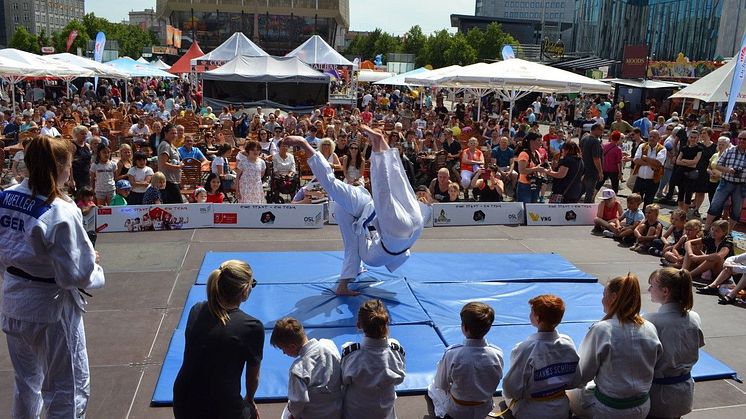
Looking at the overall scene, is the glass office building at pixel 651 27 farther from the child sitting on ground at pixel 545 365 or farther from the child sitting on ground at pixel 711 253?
the child sitting on ground at pixel 545 365

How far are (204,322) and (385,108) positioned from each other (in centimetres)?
3122

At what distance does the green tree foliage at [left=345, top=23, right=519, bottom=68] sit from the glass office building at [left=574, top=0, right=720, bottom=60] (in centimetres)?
1047

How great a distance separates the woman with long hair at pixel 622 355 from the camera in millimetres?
4297

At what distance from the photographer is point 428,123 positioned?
20.9m

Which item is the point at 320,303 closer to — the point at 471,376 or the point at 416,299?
the point at 416,299

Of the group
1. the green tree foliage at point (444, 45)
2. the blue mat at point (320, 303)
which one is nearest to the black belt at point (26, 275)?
the blue mat at point (320, 303)

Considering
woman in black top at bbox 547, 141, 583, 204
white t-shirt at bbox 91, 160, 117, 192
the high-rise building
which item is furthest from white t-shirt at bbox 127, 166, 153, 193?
the high-rise building

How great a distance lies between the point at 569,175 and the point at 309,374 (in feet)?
28.9

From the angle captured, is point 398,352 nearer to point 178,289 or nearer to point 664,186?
point 178,289

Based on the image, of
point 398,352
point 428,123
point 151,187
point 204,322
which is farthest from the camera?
point 428,123

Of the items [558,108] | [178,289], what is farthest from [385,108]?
[178,289]

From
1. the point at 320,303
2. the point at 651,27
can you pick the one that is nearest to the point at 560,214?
the point at 320,303

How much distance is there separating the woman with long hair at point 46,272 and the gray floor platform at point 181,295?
1165 millimetres

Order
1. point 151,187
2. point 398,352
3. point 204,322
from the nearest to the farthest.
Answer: point 204,322 → point 398,352 → point 151,187
